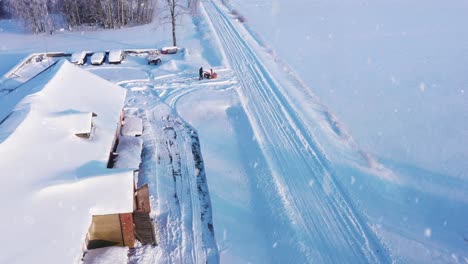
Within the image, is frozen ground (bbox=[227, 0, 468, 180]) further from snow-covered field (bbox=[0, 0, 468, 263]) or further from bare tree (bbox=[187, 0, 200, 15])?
bare tree (bbox=[187, 0, 200, 15])

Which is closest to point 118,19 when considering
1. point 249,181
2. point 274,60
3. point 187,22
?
point 187,22

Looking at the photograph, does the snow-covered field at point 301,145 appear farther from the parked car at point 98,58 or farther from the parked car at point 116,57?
the parked car at point 98,58

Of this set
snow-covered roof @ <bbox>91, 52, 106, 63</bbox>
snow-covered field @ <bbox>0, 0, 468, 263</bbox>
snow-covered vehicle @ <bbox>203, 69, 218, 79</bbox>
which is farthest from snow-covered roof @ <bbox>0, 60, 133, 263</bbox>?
snow-covered roof @ <bbox>91, 52, 106, 63</bbox>

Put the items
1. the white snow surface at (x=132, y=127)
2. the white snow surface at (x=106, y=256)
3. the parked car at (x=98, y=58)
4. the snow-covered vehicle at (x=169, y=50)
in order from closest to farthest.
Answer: the white snow surface at (x=106, y=256), the white snow surface at (x=132, y=127), the parked car at (x=98, y=58), the snow-covered vehicle at (x=169, y=50)

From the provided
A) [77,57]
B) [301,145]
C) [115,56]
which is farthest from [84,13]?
[301,145]

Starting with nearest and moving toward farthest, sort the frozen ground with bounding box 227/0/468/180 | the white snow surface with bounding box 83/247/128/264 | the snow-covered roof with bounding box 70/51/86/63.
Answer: the white snow surface with bounding box 83/247/128/264
the frozen ground with bounding box 227/0/468/180
the snow-covered roof with bounding box 70/51/86/63

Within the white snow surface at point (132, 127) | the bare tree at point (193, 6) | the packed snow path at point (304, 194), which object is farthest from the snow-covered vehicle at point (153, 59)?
the bare tree at point (193, 6)

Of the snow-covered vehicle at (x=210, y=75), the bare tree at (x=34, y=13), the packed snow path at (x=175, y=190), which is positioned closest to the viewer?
the packed snow path at (x=175, y=190)
